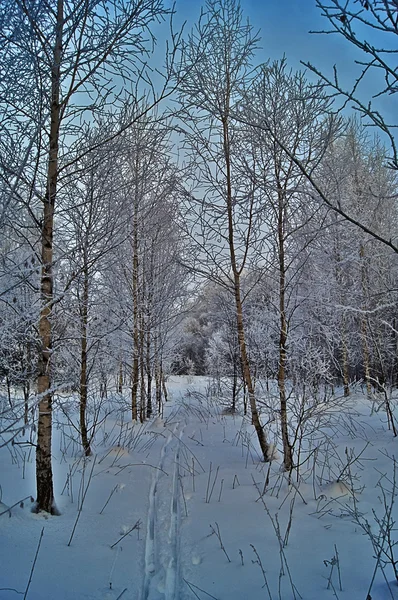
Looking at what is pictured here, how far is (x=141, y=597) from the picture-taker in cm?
231

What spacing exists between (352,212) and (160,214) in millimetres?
5741

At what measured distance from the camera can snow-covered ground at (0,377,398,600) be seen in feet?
7.82

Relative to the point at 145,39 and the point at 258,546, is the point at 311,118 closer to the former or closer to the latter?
the point at 145,39

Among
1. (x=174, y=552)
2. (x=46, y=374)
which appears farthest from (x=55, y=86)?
(x=174, y=552)

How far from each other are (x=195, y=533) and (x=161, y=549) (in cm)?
41

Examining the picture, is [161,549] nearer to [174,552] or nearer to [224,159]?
[174,552]

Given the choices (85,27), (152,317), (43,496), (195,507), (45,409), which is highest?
(85,27)

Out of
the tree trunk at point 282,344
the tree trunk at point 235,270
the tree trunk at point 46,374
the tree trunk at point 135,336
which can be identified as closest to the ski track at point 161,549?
the tree trunk at point 46,374

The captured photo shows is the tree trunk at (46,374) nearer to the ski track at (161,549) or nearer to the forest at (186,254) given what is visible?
the forest at (186,254)

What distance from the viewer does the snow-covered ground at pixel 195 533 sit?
2.38 m

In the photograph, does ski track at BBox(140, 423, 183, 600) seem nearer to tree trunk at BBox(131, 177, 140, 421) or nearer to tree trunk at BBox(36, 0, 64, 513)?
tree trunk at BBox(36, 0, 64, 513)

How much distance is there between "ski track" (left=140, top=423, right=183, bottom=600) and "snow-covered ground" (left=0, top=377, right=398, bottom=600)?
0.01 m

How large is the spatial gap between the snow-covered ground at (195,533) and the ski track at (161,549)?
0.01 meters

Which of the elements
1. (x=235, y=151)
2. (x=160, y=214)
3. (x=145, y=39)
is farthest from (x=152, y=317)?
(x=145, y=39)
